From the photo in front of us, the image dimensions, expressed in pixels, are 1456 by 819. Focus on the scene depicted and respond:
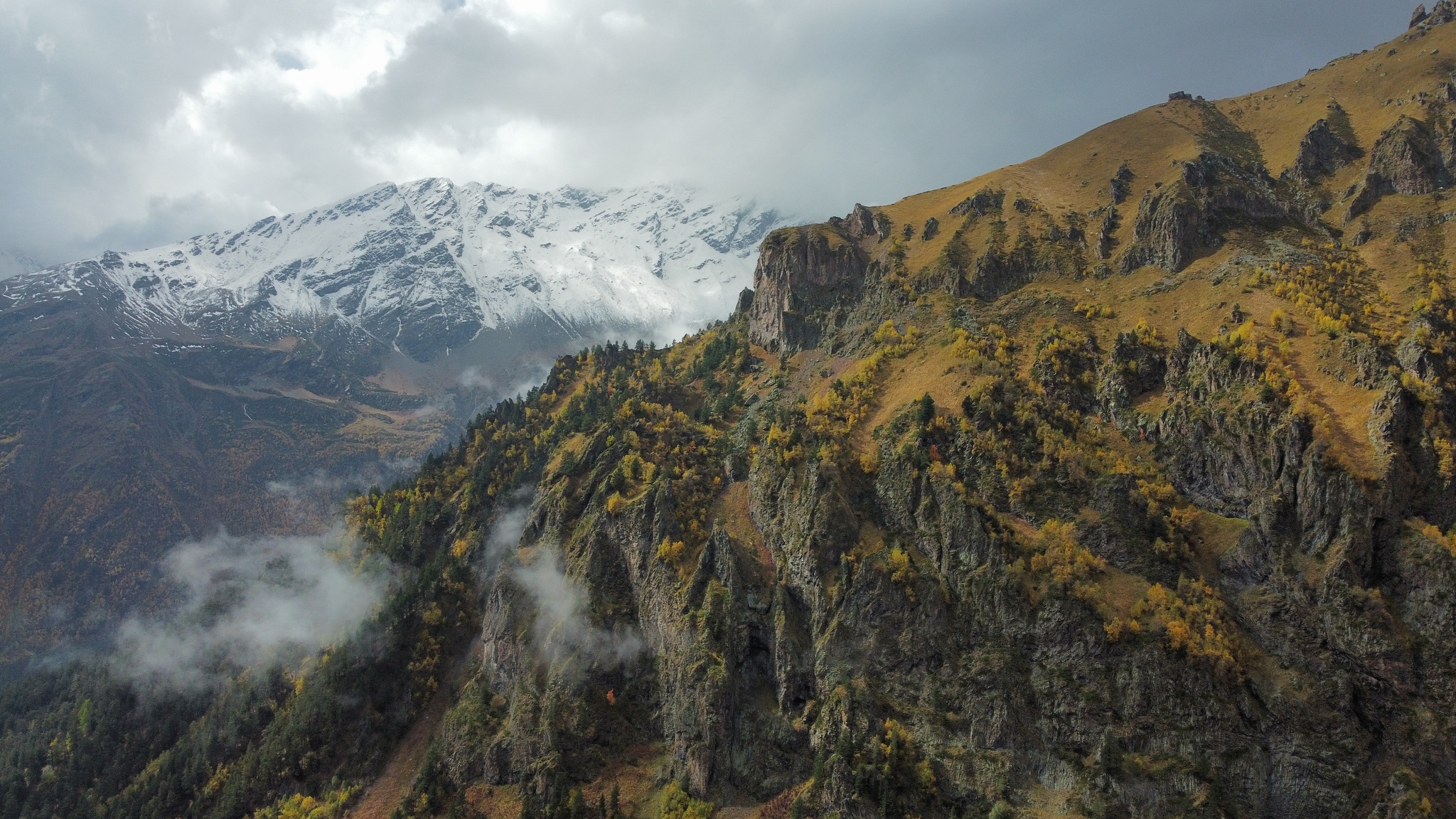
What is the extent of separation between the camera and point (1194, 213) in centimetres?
16500

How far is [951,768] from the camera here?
361 feet

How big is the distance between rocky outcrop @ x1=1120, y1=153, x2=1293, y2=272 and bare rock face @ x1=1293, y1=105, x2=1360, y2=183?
295 inches

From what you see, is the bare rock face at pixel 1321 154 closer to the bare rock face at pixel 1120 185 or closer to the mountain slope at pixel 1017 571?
the mountain slope at pixel 1017 571

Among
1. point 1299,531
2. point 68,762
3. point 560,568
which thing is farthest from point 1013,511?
point 68,762

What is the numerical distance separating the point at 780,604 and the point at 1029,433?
179 feet

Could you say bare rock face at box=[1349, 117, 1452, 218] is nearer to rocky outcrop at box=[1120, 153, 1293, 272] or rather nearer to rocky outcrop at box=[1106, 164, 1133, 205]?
rocky outcrop at box=[1120, 153, 1293, 272]

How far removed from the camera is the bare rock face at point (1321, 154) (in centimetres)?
17475

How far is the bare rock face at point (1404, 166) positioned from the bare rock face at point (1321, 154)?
9.78 m

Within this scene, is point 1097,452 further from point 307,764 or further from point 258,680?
point 258,680

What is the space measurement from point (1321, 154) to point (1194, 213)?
42348 mm

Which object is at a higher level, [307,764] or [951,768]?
[307,764]

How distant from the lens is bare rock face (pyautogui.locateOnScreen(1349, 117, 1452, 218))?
505 ft

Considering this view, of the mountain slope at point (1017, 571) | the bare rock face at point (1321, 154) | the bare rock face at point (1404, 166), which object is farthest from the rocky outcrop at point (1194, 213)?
the bare rock face at point (1404, 166)

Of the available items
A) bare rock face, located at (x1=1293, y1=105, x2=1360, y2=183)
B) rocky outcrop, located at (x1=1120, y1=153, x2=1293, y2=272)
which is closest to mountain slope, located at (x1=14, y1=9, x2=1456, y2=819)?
bare rock face, located at (x1=1293, y1=105, x2=1360, y2=183)
